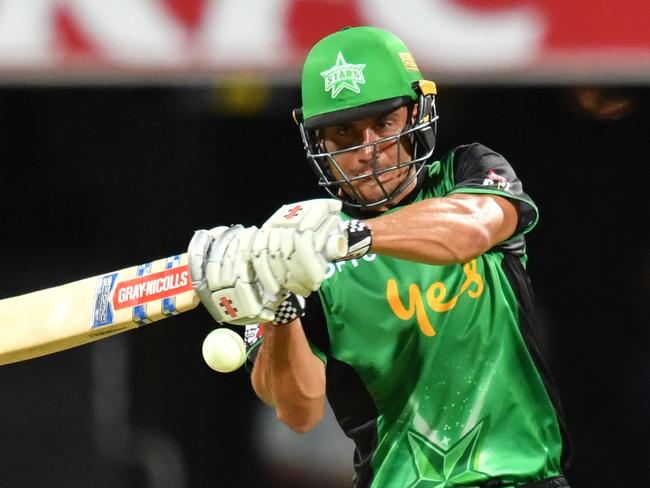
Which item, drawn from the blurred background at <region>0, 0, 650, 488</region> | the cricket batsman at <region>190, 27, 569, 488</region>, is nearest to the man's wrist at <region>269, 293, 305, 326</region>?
the cricket batsman at <region>190, 27, 569, 488</region>

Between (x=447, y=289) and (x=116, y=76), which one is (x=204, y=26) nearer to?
(x=116, y=76)

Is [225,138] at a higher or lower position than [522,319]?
higher

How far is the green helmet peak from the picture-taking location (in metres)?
2.47

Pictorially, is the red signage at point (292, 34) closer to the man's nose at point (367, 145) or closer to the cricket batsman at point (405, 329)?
the cricket batsman at point (405, 329)

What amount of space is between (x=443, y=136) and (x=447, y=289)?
1.70 metres

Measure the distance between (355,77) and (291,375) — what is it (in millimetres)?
555

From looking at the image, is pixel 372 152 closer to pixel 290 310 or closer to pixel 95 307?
pixel 290 310

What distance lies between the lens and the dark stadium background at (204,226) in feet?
13.5

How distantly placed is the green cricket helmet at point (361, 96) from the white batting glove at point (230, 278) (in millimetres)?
460

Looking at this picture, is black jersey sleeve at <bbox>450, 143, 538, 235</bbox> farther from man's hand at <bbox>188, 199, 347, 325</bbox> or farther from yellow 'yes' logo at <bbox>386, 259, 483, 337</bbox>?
man's hand at <bbox>188, 199, 347, 325</bbox>

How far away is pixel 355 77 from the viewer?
8.18ft

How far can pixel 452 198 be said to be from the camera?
2191 millimetres

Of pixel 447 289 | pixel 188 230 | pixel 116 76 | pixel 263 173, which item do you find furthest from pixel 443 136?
pixel 447 289

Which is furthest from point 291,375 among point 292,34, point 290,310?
point 292,34
